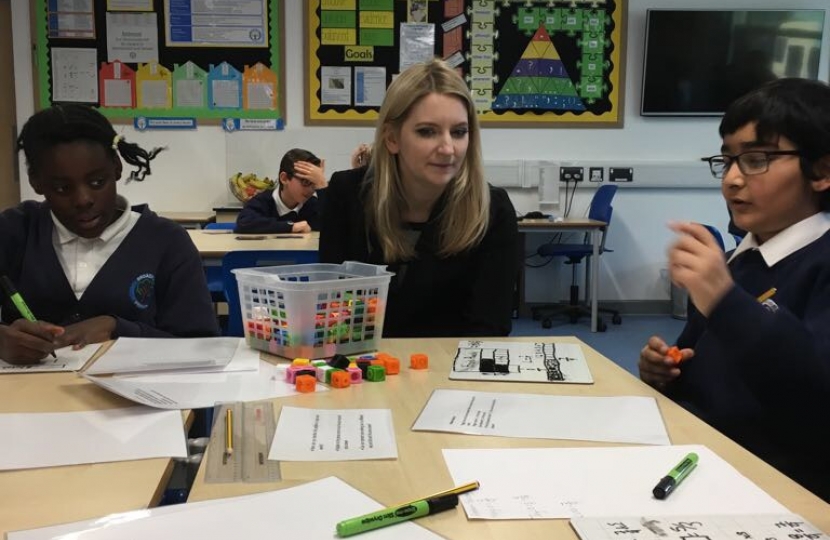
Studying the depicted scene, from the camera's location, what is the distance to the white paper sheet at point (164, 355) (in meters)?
1.16

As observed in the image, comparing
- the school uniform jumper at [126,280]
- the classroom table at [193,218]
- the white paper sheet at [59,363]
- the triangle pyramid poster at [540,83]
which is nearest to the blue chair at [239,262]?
the school uniform jumper at [126,280]

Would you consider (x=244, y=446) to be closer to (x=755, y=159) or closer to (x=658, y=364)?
(x=658, y=364)

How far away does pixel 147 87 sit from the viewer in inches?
191

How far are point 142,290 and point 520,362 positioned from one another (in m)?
0.87

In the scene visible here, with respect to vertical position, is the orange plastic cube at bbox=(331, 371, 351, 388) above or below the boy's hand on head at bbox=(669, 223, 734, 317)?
below

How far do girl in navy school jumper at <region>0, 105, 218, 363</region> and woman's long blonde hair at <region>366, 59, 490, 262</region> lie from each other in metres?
0.46

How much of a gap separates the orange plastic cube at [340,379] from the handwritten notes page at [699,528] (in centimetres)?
52

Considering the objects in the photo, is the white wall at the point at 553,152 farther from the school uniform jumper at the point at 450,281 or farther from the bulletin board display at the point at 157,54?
the school uniform jumper at the point at 450,281

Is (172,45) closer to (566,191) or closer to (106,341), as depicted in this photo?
(566,191)

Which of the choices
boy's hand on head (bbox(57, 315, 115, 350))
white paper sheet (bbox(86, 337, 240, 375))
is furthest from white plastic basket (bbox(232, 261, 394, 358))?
boy's hand on head (bbox(57, 315, 115, 350))

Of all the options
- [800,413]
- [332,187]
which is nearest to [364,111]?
[332,187]

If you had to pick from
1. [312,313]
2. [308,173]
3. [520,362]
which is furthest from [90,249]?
[308,173]

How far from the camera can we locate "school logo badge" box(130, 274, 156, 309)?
157 centimetres

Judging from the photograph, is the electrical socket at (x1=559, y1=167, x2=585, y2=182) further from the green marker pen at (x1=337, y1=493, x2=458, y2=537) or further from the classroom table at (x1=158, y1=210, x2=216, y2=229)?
the green marker pen at (x1=337, y1=493, x2=458, y2=537)
